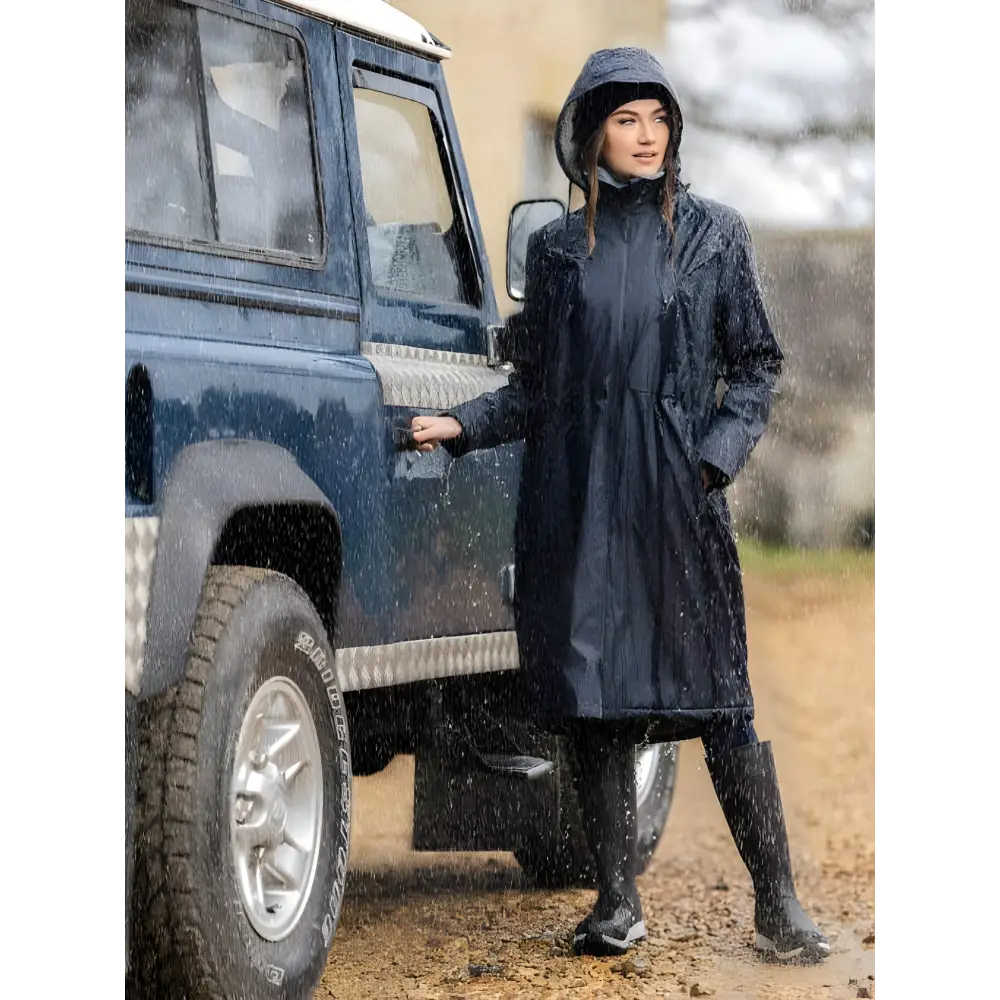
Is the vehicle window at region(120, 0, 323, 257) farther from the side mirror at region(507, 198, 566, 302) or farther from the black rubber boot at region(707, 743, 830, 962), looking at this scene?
the black rubber boot at region(707, 743, 830, 962)

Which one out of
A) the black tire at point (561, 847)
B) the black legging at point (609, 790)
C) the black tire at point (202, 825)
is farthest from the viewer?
the black tire at point (561, 847)

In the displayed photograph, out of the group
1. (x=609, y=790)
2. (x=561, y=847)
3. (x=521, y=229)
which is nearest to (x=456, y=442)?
(x=521, y=229)

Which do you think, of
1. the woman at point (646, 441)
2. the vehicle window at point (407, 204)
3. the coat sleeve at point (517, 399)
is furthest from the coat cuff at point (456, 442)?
the vehicle window at point (407, 204)

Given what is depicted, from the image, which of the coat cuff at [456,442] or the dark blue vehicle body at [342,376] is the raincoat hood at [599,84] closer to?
the dark blue vehicle body at [342,376]

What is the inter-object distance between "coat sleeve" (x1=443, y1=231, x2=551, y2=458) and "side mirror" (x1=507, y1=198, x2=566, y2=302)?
24 centimetres

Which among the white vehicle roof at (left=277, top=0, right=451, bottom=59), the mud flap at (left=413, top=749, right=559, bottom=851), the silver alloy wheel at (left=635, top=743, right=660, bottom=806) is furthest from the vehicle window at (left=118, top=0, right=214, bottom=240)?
the silver alloy wheel at (left=635, top=743, right=660, bottom=806)

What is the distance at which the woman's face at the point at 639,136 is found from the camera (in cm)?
471

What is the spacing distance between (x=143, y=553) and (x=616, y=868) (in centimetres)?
151

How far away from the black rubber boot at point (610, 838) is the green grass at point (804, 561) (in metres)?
0.51

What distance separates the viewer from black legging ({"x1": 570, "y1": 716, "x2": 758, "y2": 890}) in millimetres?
4859

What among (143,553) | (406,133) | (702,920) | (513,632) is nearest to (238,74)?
(406,133)

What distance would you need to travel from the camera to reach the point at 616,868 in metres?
4.85
